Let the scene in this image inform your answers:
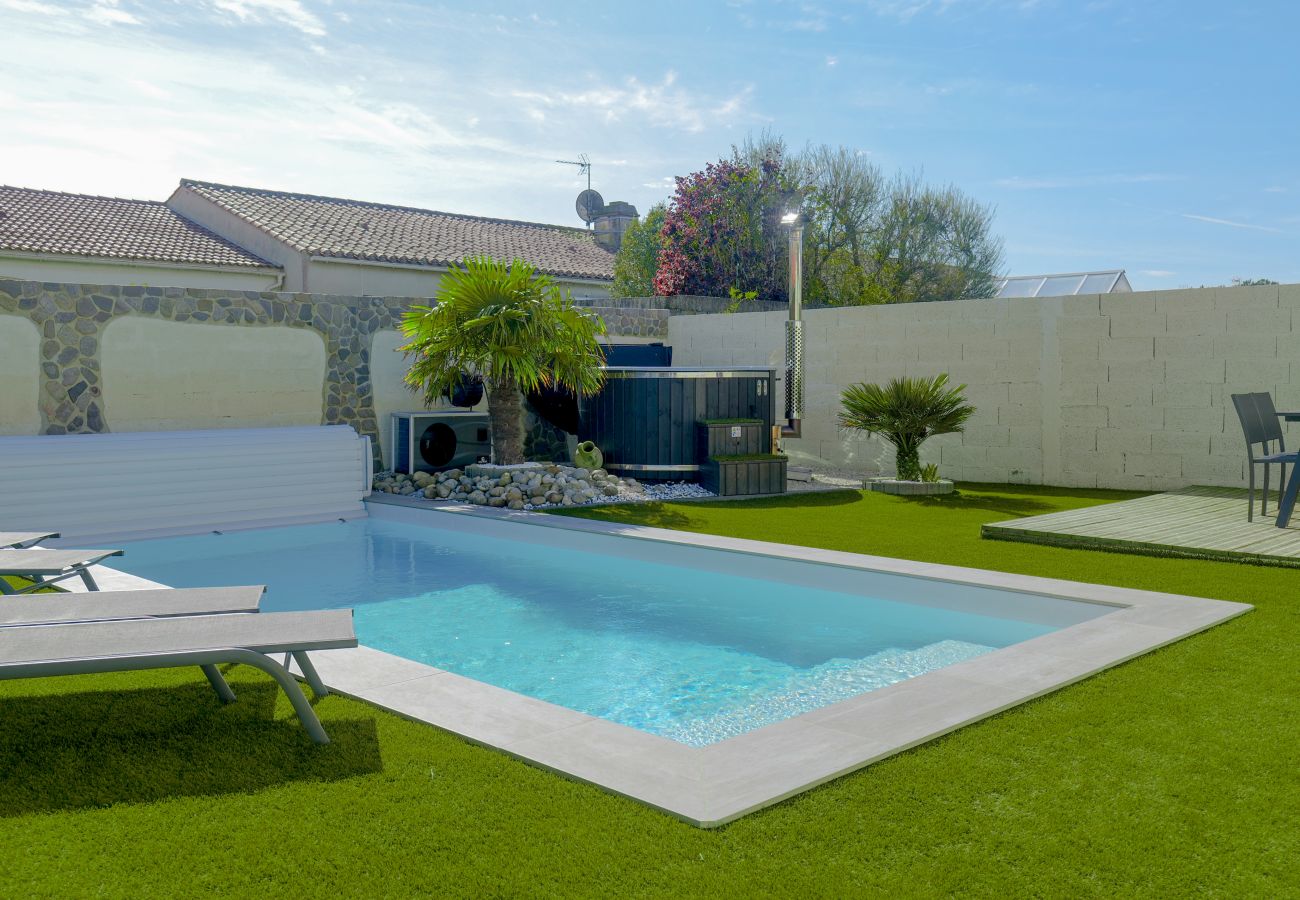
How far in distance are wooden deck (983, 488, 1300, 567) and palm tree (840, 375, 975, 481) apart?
2.29 metres

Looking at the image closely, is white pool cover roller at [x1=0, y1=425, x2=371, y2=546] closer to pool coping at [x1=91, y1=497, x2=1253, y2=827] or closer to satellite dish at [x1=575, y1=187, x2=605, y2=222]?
pool coping at [x1=91, y1=497, x2=1253, y2=827]

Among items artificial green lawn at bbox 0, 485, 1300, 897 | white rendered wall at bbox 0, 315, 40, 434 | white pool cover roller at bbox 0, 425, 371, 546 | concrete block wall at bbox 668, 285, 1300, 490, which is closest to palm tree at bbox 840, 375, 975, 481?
concrete block wall at bbox 668, 285, 1300, 490

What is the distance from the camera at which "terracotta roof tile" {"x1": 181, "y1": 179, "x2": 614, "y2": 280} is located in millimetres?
21922

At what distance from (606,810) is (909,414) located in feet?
28.1

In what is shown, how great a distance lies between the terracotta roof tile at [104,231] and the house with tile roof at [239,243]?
0.9 inches

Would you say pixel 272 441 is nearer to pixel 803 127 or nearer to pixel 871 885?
pixel 871 885

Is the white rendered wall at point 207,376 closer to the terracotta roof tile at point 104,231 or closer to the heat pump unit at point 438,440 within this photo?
the heat pump unit at point 438,440

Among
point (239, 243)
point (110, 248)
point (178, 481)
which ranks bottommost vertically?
point (178, 481)

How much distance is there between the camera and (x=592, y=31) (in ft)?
31.0

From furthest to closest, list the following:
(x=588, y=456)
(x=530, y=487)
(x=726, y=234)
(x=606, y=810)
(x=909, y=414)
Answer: (x=726, y=234), (x=588, y=456), (x=909, y=414), (x=530, y=487), (x=606, y=810)

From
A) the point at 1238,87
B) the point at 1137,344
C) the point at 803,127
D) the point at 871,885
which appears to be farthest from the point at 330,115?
the point at 803,127

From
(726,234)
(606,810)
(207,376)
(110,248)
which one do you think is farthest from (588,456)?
(110,248)

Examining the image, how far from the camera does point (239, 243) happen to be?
886 inches

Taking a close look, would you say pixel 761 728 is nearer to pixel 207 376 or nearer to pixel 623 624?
pixel 623 624
